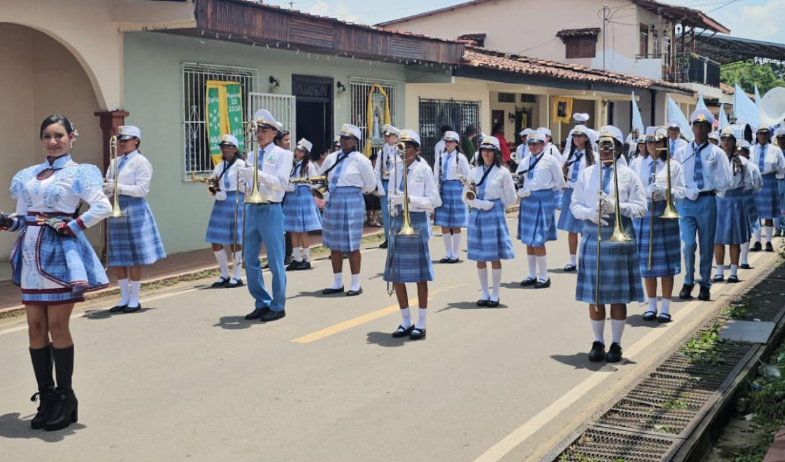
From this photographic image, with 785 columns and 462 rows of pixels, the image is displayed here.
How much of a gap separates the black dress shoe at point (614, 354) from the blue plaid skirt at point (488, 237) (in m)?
2.48

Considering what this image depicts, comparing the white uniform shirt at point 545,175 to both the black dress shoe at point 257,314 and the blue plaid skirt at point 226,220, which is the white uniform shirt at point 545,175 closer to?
the blue plaid skirt at point 226,220

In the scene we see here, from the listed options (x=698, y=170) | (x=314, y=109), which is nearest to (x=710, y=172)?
(x=698, y=170)

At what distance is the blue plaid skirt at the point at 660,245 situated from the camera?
9.52 meters

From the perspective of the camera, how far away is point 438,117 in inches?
907

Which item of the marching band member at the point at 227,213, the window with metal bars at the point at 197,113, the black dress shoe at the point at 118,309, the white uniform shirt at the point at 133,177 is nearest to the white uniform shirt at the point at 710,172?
the marching band member at the point at 227,213

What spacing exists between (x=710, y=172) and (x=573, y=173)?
281cm

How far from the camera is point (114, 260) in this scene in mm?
10117

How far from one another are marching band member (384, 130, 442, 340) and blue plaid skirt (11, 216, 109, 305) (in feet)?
10.7

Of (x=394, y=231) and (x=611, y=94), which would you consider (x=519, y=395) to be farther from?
(x=611, y=94)

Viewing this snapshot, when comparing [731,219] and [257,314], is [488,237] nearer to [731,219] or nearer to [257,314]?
[257,314]

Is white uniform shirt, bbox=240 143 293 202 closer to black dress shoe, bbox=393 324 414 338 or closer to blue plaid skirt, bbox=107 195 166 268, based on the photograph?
blue plaid skirt, bbox=107 195 166 268

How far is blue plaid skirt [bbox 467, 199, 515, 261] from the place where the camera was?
33.7 feet

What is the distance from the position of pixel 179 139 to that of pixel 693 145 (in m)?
7.92

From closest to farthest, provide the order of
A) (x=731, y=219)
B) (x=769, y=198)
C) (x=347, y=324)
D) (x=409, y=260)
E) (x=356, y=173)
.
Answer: (x=409, y=260)
(x=347, y=324)
(x=356, y=173)
(x=731, y=219)
(x=769, y=198)
